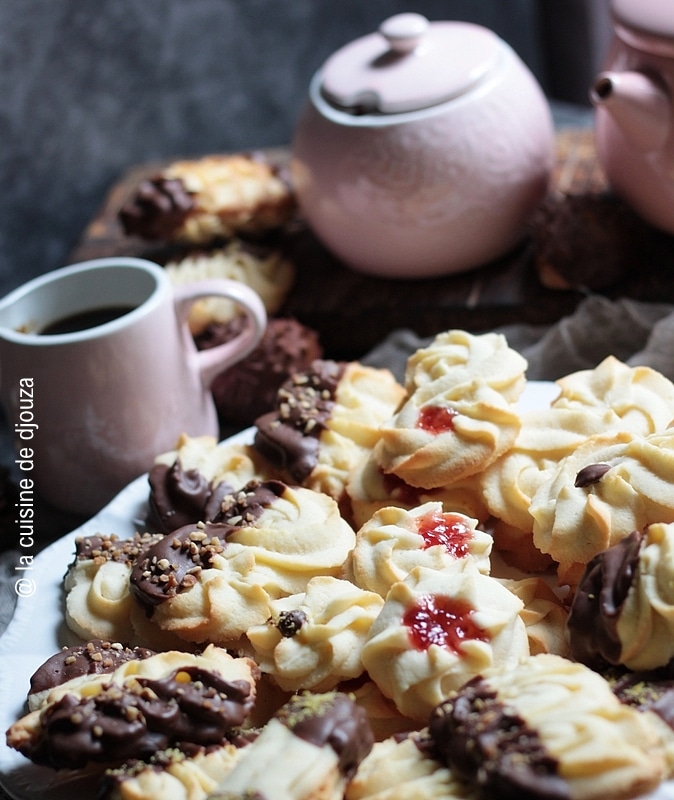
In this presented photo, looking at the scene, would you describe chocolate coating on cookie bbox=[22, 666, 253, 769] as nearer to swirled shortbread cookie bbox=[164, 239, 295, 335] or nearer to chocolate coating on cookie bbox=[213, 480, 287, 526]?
chocolate coating on cookie bbox=[213, 480, 287, 526]

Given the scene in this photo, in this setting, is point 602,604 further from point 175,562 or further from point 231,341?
point 231,341

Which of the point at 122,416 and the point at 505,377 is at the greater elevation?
the point at 505,377

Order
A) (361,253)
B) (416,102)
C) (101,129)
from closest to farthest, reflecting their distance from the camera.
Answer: (416,102) < (361,253) < (101,129)

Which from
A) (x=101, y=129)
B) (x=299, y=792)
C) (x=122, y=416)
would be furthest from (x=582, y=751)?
(x=101, y=129)

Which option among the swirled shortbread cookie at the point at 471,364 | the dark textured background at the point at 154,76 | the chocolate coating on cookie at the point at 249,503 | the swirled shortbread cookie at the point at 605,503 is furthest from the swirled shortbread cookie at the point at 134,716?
the dark textured background at the point at 154,76

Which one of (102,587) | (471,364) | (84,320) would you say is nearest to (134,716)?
(102,587)

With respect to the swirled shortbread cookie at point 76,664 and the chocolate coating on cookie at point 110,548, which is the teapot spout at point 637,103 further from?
the swirled shortbread cookie at point 76,664

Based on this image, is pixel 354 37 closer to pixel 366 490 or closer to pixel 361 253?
pixel 361 253
